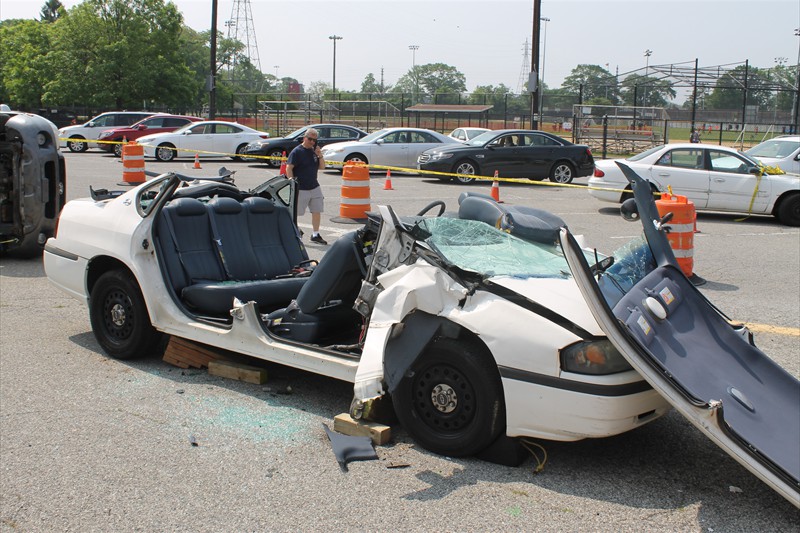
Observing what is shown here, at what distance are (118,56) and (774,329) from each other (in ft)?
153

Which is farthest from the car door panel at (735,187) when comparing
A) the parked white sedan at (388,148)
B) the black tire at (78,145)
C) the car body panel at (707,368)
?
the black tire at (78,145)

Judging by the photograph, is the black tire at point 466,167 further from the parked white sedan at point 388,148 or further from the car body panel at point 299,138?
the car body panel at point 299,138

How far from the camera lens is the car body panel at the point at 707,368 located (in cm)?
365

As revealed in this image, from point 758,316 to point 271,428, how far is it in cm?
533

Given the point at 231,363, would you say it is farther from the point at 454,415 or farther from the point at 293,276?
the point at 454,415

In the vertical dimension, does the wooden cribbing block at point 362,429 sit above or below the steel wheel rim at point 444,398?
below

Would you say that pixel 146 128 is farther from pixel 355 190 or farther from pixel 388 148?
pixel 355 190

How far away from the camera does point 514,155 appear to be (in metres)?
21.7

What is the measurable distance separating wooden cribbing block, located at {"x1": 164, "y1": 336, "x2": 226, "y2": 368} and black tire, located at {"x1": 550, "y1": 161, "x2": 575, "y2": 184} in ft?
55.9

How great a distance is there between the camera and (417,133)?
24.3 m

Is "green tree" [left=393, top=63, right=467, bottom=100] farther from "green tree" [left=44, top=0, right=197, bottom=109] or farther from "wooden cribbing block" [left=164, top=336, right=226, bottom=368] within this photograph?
"wooden cribbing block" [left=164, top=336, right=226, bottom=368]

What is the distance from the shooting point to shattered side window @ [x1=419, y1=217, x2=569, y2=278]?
4.54 m

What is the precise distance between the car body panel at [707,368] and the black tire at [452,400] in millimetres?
715

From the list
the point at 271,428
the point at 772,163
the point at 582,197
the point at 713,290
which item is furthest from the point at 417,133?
the point at 271,428
